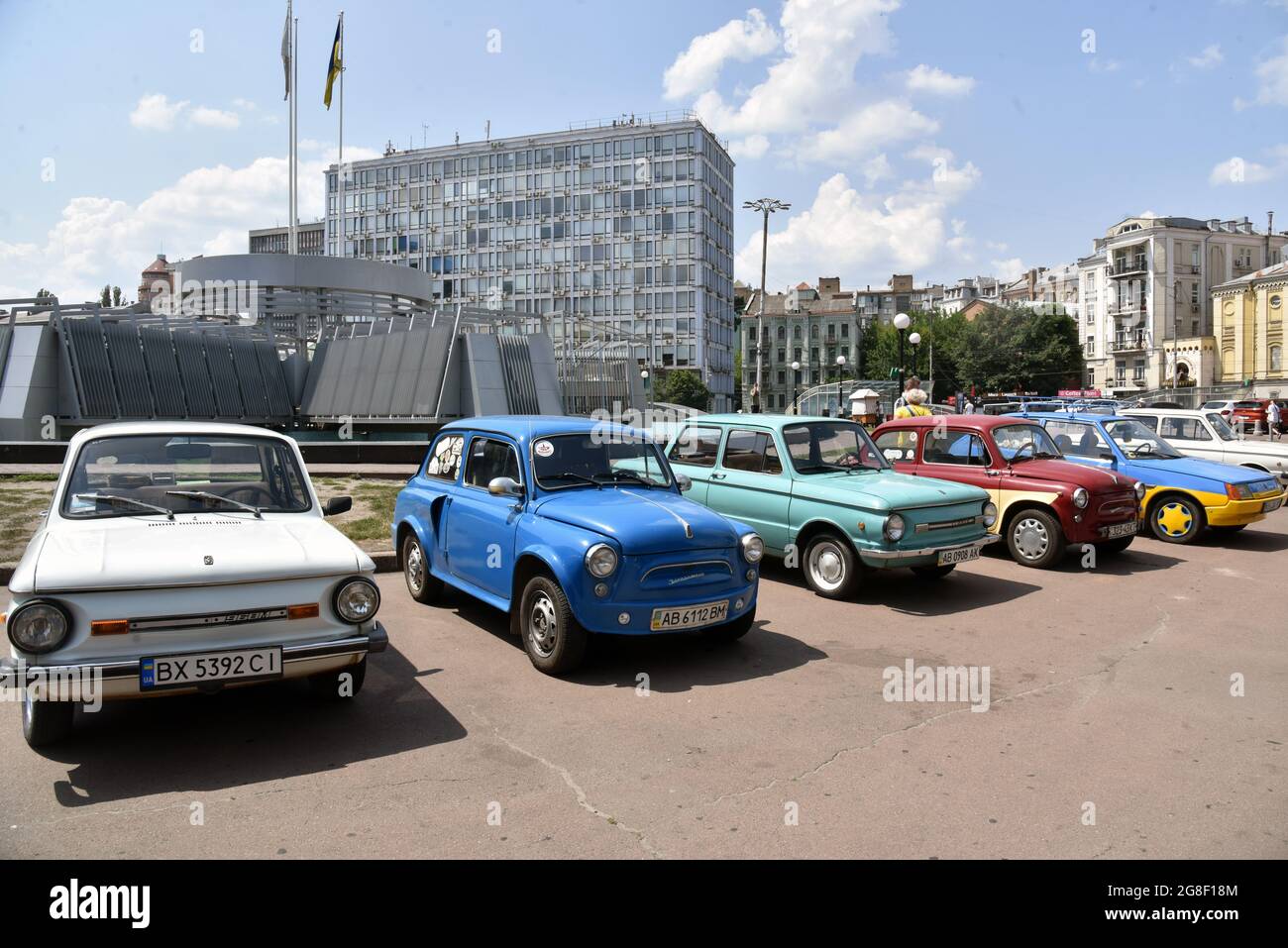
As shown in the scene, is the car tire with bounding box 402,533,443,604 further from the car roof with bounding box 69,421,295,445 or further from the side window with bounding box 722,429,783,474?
the side window with bounding box 722,429,783,474

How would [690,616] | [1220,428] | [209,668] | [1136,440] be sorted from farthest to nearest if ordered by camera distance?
[1220,428] → [1136,440] → [690,616] → [209,668]

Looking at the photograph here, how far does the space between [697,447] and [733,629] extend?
12.0 feet

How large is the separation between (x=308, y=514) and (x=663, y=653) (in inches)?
106

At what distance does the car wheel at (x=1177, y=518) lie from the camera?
1155cm

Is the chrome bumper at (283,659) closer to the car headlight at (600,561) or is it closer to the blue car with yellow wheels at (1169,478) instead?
the car headlight at (600,561)

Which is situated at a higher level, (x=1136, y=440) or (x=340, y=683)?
(x=1136, y=440)

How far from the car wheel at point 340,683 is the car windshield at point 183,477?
3.83 ft

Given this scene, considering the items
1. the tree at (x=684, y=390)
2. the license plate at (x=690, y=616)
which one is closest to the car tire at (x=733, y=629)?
the license plate at (x=690, y=616)

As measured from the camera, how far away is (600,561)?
5.54 metres

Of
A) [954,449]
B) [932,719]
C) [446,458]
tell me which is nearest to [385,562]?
[446,458]

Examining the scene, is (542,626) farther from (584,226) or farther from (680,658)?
(584,226)

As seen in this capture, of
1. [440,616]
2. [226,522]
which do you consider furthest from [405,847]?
[440,616]
